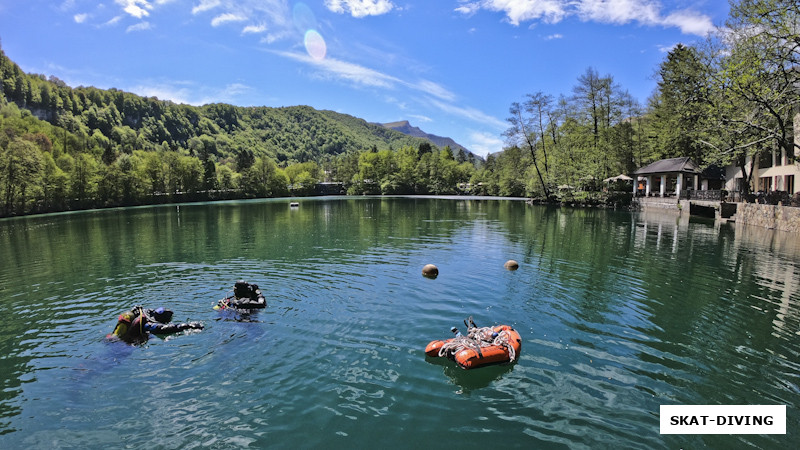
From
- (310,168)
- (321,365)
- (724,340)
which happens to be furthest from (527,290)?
(310,168)

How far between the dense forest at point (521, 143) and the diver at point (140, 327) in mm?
33725

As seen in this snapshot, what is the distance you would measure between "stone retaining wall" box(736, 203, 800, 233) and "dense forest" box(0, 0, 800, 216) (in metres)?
4.97

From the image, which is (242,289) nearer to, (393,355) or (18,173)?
(393,355)

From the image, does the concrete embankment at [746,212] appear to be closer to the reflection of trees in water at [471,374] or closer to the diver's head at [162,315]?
the reflection of trees in water at [471,374]

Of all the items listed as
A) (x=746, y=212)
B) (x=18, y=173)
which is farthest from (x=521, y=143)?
(x=18, y=173)

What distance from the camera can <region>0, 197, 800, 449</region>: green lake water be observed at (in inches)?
279

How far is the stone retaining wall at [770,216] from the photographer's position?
30.3 meters

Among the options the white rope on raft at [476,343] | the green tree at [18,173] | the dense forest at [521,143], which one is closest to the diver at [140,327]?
the white rope on raft at [476,343]

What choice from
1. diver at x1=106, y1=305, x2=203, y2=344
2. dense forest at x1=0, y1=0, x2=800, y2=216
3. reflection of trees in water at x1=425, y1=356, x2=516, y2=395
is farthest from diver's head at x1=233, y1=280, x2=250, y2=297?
dense forest at x1=0, y1=0, x2=800, y2=216

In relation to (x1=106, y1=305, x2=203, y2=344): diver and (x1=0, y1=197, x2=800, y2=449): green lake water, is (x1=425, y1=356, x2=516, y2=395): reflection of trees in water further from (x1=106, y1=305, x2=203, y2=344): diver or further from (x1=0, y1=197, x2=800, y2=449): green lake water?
(x1=106, y1=305, x2=203, y2=344): diver

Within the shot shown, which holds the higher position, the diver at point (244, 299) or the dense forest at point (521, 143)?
the dense forest at point (521, 143)

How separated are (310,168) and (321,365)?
167 meters

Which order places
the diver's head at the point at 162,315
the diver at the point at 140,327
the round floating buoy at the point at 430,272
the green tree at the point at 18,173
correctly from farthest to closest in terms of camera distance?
the green tree at the point at 18,173 < the round floating buoy at the point at 430,272 < the diver's head at the point at 162,315 < the diver at the point at 140,327

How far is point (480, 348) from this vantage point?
9195 millimetres
